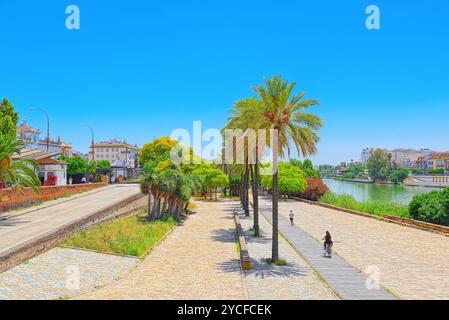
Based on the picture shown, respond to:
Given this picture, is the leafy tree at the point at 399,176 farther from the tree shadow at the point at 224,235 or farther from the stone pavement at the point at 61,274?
the stone pavement at the point at 61,274

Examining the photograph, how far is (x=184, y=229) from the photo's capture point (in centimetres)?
3403

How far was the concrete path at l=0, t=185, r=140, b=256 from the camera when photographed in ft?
83.4

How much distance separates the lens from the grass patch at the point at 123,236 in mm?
22898

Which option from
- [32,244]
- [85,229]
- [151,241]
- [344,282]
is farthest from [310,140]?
[85,229]

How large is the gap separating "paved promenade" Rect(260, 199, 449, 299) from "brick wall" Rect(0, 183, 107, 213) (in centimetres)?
2914

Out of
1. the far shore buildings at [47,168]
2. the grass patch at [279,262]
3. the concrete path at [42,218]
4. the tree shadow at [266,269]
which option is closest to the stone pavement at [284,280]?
the tree shadow at [266,269]

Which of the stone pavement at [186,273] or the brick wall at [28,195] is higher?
the brick wall at [28,195]

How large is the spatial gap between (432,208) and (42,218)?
115ft

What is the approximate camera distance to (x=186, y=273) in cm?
1855

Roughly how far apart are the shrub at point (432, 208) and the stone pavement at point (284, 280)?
16.4 metres

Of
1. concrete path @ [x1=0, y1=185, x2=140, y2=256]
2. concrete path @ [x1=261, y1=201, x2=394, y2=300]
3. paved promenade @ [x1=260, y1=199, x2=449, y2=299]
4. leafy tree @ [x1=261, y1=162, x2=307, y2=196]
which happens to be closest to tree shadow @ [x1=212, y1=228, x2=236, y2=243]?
concrete path @ [x1=261, y1=201, x2=394, y2=300]

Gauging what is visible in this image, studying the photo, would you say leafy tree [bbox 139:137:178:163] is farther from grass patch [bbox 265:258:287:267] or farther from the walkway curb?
grass patch [bbox 265:258:287:267]

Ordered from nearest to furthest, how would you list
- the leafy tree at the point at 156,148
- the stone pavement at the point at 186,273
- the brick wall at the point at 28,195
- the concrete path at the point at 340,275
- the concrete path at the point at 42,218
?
1. the concrete path at the point at 340,275
2. the stone pavement at the point at 186,273
3. the concrete path at the point at 42,218
4. the brick wall at the point at 28,195
5. the leafy tree at the point at 156,148
